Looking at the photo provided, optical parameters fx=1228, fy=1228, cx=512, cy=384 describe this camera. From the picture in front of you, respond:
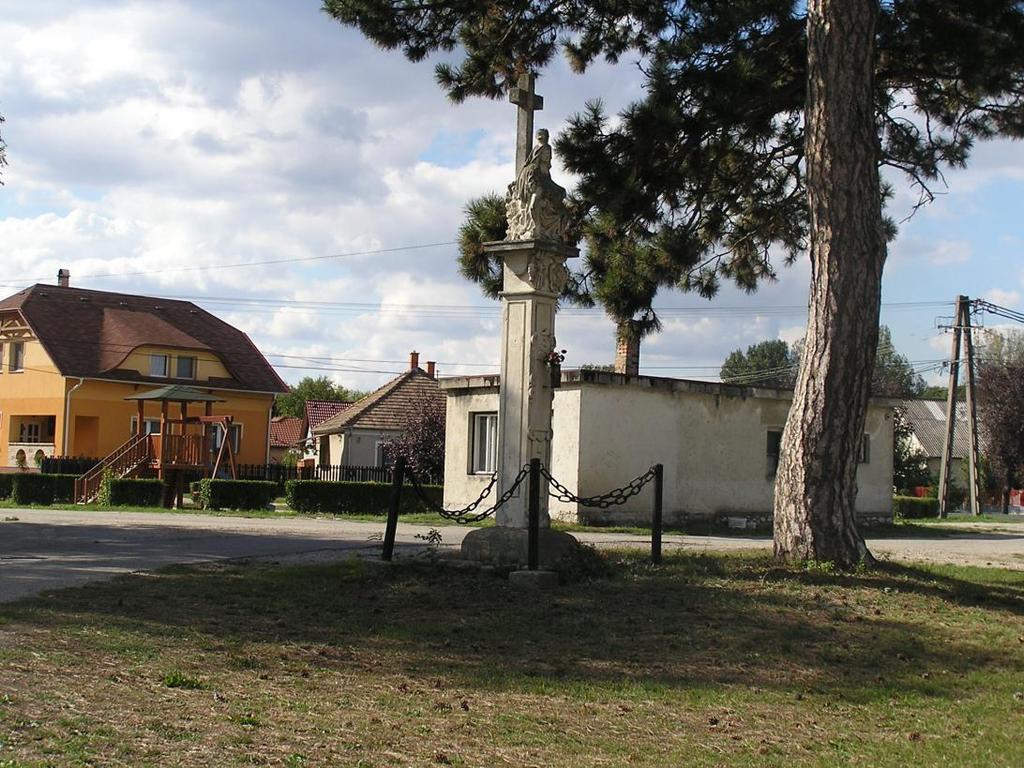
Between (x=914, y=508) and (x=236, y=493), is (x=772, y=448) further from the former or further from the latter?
(x=914, y=508)

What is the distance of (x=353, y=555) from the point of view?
14.4 m

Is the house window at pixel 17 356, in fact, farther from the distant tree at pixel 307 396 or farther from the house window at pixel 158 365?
the distant tree at pixel 307 396

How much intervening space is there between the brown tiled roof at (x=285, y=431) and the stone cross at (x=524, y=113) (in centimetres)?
6544

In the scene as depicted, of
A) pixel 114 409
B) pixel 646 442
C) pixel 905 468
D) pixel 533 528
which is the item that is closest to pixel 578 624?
pixel 533 528

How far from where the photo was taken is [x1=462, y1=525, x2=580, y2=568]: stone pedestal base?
41.1ft

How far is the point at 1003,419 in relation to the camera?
204ft

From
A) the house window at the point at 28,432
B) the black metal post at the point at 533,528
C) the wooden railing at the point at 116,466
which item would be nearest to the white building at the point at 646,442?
the wooden railing at the point at 116,466

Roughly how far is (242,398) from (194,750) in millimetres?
49987

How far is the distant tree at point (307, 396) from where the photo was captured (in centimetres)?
10012

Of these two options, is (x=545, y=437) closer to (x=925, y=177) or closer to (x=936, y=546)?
(x=925, y=177)

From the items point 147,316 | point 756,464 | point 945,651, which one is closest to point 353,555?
point 945,651

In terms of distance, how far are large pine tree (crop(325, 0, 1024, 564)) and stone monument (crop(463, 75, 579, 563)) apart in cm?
261

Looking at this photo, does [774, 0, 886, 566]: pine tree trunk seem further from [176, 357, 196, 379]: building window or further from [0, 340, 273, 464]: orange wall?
[176, 357, 196, 379]: building window

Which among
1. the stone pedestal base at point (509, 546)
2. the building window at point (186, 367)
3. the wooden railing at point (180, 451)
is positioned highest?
the building window at point (186, 367)
